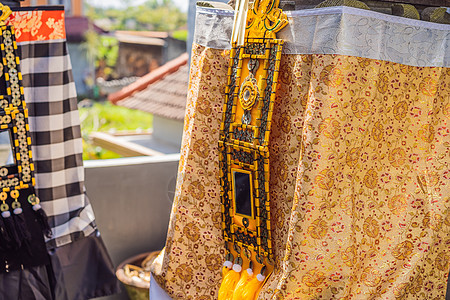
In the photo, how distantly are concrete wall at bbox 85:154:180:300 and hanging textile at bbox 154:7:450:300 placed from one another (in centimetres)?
123

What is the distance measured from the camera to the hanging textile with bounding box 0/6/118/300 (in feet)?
5.65

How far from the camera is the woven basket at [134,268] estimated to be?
2.41m

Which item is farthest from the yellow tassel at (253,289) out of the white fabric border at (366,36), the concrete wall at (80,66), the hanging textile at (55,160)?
the concrete wall at (80,66)

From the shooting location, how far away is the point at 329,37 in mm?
1187

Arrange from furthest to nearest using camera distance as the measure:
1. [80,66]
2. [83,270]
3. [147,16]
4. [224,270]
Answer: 1. [147,16]
2. [80,66]
3. [83,270]
4. [224,270]

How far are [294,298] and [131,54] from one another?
1489 cm

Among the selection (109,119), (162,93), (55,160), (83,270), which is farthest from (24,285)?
(109,119)

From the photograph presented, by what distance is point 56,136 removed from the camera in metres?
1.79

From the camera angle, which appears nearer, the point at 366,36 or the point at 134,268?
the point at 366,36

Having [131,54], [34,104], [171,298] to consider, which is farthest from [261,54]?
[131,54]

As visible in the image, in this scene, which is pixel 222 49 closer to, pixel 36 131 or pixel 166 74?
pixel 36 131

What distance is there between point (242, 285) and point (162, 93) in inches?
154

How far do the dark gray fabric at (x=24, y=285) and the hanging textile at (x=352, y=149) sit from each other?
732 mm

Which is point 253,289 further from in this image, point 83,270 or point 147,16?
point 147,16
